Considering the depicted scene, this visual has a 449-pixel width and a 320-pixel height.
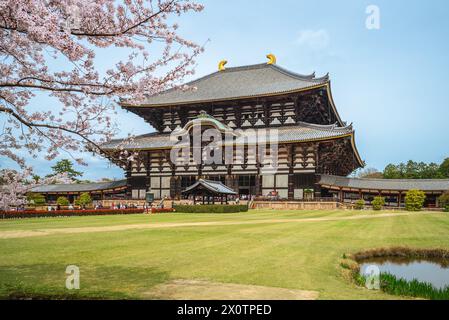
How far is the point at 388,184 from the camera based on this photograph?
138ft

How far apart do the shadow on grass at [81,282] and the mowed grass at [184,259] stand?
0.7 inches

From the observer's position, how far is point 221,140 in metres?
43.3

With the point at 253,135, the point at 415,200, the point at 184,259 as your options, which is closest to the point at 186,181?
the point at 253,135

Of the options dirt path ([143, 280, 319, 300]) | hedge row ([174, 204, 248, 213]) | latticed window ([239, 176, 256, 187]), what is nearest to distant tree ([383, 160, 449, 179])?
latticed window ([239, 176, 256, 187])

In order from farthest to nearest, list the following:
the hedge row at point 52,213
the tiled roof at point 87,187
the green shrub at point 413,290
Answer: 1. the tiled roof at point 87,187
2. the hedge row at point 52,213
3. the green shrub at point 413,290

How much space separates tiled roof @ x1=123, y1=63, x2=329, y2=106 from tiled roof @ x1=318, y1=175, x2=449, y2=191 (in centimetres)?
1091

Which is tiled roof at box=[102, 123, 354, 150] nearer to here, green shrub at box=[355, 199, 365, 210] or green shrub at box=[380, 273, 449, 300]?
green shrub at box=[355, 199, 365, 210]

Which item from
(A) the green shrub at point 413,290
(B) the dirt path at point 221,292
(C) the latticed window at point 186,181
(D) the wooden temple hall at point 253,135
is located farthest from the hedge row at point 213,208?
(B) the dirt path at point 221,292

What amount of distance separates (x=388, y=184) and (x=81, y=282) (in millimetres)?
41066

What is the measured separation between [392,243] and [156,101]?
4200 cm

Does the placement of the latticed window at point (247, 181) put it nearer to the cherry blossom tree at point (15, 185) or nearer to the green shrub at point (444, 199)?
the green shrub at point (444, 199)

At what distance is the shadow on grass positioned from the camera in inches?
263

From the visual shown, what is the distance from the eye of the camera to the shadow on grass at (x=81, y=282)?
6.68 metres
